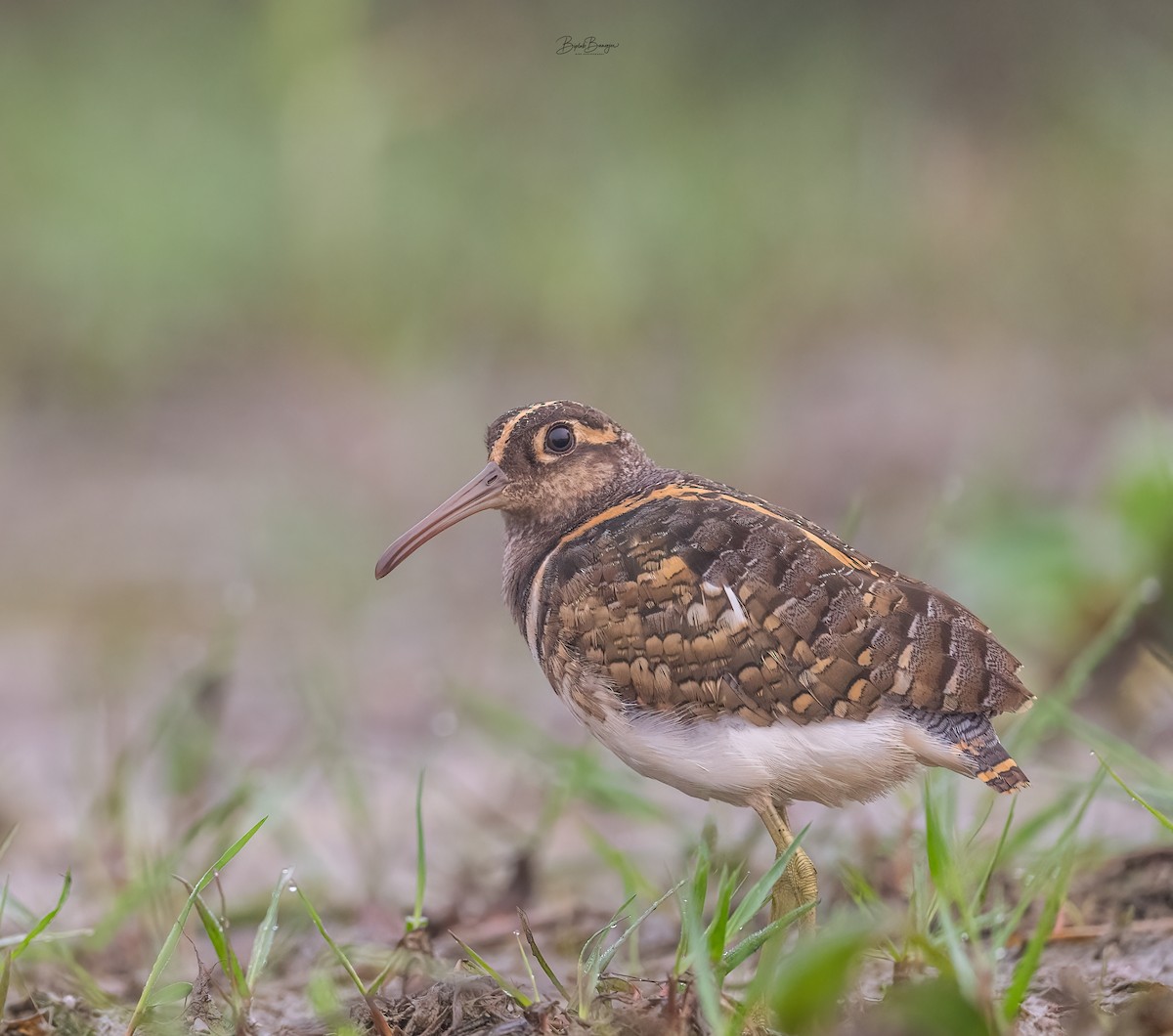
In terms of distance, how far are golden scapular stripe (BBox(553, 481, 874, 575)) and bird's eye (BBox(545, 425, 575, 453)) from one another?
0.11m

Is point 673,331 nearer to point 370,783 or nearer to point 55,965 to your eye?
point 370,783

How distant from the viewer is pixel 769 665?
3221mm

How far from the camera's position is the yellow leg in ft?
10.8

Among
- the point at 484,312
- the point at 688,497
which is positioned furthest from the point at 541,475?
the point at 484,312

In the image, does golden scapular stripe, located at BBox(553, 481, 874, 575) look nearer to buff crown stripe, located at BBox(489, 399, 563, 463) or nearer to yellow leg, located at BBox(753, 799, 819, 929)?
buff crown stripe, located at BBox(489, 399, 563, 463)

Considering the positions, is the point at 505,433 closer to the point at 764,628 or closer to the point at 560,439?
the point at 560,439

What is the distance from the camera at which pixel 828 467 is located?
8.01m

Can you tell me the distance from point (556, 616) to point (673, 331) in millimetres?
5842

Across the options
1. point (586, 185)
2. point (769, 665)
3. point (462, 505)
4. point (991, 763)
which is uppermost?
point (586, 185)

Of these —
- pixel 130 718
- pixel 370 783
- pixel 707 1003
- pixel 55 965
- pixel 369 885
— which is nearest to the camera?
pixel 707 1003

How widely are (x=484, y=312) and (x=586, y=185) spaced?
1.26 m

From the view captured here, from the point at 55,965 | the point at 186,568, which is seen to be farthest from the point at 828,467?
the point at 55,965

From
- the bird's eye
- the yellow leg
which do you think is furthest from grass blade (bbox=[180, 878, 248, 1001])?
the bird's eye

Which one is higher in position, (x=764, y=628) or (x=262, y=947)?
(x=764, y=628)
